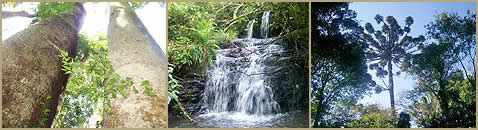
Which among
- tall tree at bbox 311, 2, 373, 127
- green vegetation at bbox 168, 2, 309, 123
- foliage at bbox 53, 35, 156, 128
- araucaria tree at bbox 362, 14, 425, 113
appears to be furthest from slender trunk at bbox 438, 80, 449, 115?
foliage at bbox 53, 35, 156, 128

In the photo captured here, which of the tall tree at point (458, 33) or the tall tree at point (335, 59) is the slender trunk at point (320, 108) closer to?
the tall tree at point (335, 59)

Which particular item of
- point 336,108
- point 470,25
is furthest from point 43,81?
point 470,25

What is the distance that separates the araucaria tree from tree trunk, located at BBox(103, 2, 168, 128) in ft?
5.63

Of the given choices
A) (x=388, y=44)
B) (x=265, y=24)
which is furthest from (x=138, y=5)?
(x=388, y=44)

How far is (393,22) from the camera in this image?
2.31m

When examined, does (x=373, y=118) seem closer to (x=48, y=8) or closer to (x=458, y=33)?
(x=458, y=33)

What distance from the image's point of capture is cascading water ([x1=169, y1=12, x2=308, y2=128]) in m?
2.04

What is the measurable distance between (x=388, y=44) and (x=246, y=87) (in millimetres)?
1269

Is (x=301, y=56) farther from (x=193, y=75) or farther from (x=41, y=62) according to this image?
(x=41, y=62)

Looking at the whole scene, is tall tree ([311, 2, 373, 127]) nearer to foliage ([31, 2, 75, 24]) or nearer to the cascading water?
the cascading water

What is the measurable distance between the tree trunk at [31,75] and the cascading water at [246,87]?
931 millimetres

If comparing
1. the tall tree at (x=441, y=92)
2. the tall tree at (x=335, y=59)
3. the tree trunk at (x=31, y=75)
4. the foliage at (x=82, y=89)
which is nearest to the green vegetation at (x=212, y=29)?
the tall tree at (x=335, y=59)

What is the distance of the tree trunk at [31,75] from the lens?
1.68 m

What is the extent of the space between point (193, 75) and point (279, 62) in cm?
69
